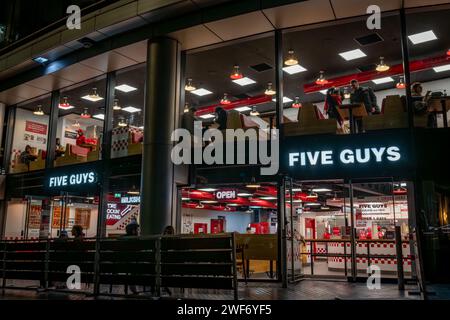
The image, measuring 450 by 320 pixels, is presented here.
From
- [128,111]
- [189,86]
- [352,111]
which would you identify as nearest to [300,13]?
[352,111]

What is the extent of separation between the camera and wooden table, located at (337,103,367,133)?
8336 millimetres

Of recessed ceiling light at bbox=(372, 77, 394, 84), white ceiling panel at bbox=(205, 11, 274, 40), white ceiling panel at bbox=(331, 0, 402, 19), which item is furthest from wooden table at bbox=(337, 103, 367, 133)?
recessed ceiling light at bbox=(372, 77, 394, 84)

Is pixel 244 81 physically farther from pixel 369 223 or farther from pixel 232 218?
pixel 232 218

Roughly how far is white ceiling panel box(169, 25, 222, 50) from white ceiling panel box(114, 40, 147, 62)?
88 cm

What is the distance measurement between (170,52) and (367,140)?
15.4 feet

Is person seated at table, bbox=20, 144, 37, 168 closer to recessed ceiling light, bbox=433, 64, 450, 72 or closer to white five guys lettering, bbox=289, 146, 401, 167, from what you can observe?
white five guys lettering, bbox=289, 146, 401, 167

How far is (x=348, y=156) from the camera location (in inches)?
324

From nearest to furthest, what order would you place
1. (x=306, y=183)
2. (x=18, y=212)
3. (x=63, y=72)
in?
(x=306, y=183), (x=63, y=72), (x=18, y=212)
